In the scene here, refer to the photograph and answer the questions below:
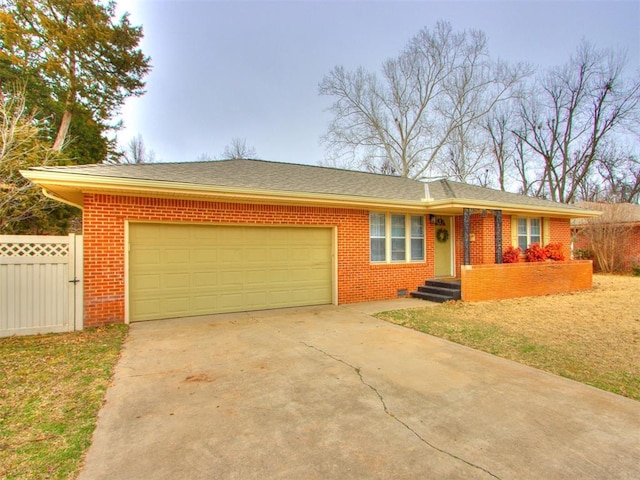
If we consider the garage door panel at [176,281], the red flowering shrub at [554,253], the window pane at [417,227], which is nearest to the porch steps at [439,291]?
the window pane at [417,227]

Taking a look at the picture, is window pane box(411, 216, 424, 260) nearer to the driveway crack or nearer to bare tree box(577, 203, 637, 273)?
the driveway crack

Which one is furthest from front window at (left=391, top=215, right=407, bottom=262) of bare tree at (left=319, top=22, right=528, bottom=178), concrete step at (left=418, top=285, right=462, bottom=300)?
bare tree at (left=319, top=22, right=528, bottom=178)

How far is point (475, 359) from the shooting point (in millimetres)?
4750

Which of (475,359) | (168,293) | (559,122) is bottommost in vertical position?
(475,359)

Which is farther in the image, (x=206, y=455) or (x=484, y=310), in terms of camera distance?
(x=484, y=310)

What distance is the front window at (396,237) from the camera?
9531 mm

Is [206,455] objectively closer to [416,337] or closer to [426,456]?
[426,456]

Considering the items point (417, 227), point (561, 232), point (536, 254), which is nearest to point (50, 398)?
point (417, 227)

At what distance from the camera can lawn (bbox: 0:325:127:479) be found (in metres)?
2.47

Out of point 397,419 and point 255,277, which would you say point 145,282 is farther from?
point 397,419

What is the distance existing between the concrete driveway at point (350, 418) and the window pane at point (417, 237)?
5.25 meters

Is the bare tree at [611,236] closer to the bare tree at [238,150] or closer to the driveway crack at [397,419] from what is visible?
the driveway crack at [397,419]

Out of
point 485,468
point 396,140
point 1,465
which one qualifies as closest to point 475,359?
point 485,468

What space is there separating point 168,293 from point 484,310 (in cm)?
698
